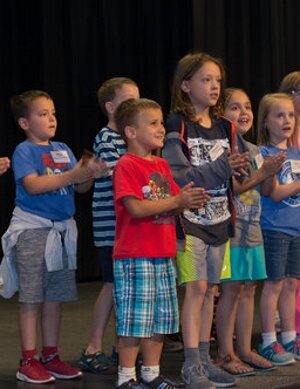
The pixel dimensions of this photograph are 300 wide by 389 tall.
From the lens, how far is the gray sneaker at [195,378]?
3.81 metres

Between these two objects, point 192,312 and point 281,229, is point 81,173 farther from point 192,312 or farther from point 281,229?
point 281,229

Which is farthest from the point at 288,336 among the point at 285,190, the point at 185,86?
the point at 185,86

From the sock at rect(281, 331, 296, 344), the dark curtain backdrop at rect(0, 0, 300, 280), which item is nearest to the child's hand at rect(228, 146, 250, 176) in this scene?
the sock at rect(281, 331, 296, 344)

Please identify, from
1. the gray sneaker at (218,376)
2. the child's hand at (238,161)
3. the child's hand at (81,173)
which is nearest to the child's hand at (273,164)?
the child's hand at (238,161)

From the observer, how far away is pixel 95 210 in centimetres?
429

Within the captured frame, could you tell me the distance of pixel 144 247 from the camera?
3703 millimetres

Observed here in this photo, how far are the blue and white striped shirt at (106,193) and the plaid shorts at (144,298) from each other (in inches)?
19.6

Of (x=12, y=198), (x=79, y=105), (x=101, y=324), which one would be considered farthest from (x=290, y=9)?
(x=101, y=324)

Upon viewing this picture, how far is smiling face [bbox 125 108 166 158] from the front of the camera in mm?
3801

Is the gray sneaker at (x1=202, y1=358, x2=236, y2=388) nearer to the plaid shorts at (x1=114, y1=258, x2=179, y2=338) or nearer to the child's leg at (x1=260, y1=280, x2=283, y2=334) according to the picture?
the plaid shorts at (x1=114, y1=258, x2=179, y2=338)

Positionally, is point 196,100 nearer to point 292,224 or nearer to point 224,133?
point 224,133

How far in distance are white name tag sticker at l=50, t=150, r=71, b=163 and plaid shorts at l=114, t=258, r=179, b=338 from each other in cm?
60

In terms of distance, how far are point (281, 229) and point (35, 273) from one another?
1.10 metres

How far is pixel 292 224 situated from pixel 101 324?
0.94 meters
